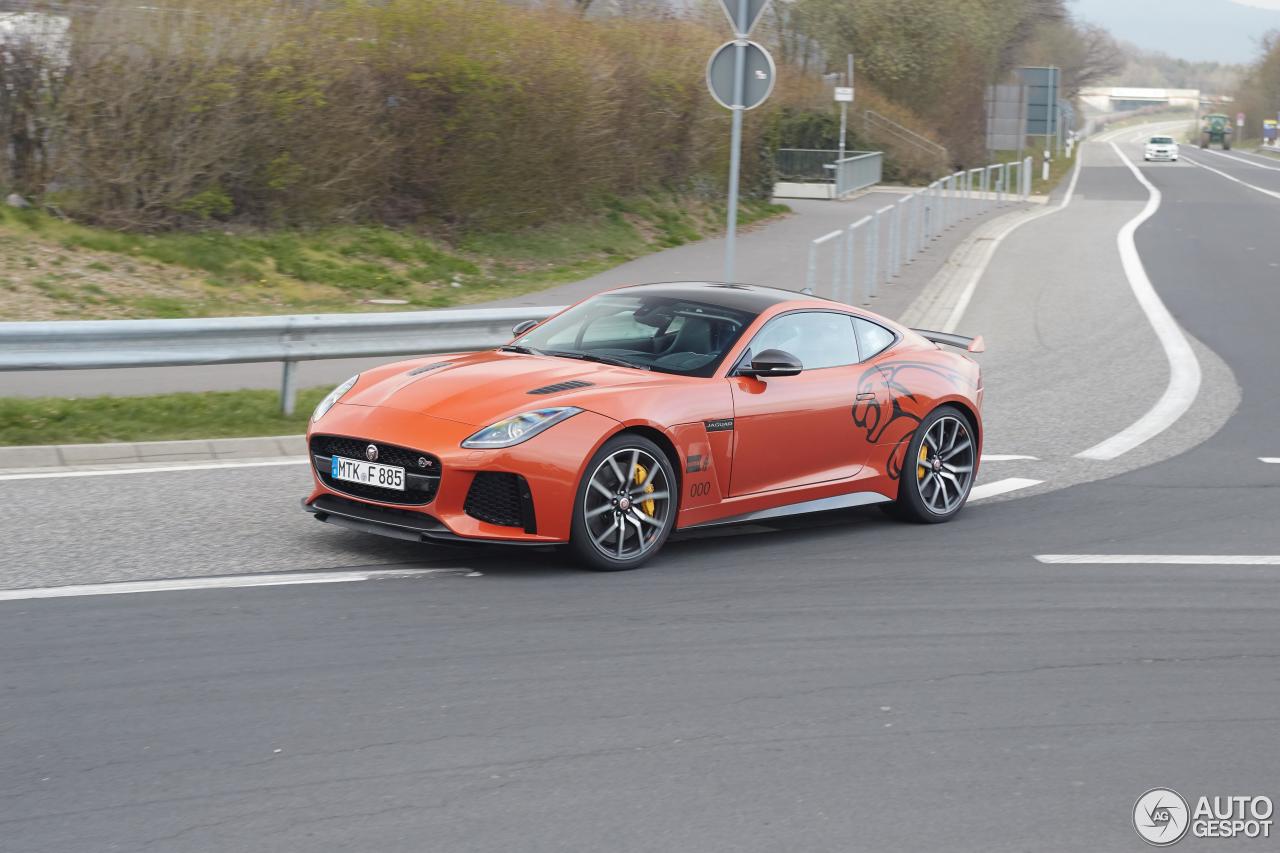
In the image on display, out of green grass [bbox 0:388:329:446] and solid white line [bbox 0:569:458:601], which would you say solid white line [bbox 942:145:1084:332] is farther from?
solid white line [bbox 0:569:458:601]

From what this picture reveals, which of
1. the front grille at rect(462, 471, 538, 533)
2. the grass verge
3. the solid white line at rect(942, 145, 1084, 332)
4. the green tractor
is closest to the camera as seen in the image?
the front grille at rect(462, 471, 538, 533)

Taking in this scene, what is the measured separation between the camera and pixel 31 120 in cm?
1709

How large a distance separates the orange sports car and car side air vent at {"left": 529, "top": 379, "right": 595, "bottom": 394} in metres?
0.01

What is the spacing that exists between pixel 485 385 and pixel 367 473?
0.71 meters

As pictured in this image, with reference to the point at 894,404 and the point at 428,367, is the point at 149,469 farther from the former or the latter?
the point at 894,404

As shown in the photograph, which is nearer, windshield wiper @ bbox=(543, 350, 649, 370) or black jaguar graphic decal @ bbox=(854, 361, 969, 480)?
windshield wiper @ bbox=(543, 350, 649, 370)

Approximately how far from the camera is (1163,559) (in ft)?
26.3

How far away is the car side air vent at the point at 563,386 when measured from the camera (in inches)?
289

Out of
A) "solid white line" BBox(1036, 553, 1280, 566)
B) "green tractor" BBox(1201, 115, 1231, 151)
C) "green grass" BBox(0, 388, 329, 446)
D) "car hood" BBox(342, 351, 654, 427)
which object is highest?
"green tractor" BBox(1201, 115, 1231, 151)

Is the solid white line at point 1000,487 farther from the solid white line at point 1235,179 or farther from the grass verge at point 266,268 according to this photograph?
the solid white line at point 1235,179

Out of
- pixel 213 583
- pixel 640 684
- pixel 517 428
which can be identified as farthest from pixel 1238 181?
pixel 640 684

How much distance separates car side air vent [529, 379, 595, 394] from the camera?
7328 millimetres

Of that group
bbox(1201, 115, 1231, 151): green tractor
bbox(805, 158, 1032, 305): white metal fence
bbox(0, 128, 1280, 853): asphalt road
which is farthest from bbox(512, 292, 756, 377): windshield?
bbox(1201, 115, 1231, 151): green tractor

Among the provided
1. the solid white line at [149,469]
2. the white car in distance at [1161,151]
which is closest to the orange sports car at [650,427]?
the solid white line at [149,469]
